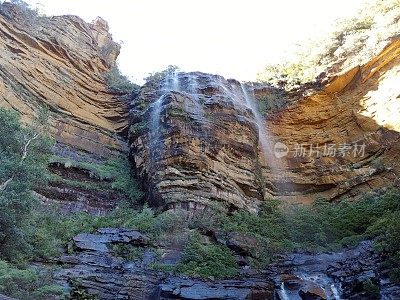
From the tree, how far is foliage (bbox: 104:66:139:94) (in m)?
13.0

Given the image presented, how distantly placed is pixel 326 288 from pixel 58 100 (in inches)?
627

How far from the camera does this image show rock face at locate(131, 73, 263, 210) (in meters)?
16.7

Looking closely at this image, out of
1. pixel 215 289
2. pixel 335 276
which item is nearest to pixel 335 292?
pixel 335 276

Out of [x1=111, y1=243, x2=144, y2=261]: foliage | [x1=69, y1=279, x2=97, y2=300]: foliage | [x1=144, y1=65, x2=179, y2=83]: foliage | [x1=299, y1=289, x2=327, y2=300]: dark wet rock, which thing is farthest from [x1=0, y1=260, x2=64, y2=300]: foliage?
[x1=144, y1=65, x2=179, y2=83]: foliage

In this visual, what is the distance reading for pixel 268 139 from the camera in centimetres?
2269

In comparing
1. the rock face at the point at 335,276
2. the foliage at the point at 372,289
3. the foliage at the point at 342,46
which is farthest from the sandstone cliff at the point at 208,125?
the foliage at the point at 372,289

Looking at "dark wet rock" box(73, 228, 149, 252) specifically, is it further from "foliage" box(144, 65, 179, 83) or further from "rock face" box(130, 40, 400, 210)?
"foliage" box(144, 65, 179, 83)

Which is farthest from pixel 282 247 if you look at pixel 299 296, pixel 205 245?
pixel 299 296

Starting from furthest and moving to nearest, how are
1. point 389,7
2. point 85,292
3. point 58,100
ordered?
point 389,7 < point 58,100 < point 85,292

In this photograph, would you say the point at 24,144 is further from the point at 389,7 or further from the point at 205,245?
the point at 389,7

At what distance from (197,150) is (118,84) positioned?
1122 centimetres

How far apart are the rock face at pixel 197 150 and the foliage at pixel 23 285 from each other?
7.21m

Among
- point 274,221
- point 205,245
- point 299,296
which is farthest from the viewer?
point 274,221

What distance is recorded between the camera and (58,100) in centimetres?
2100
